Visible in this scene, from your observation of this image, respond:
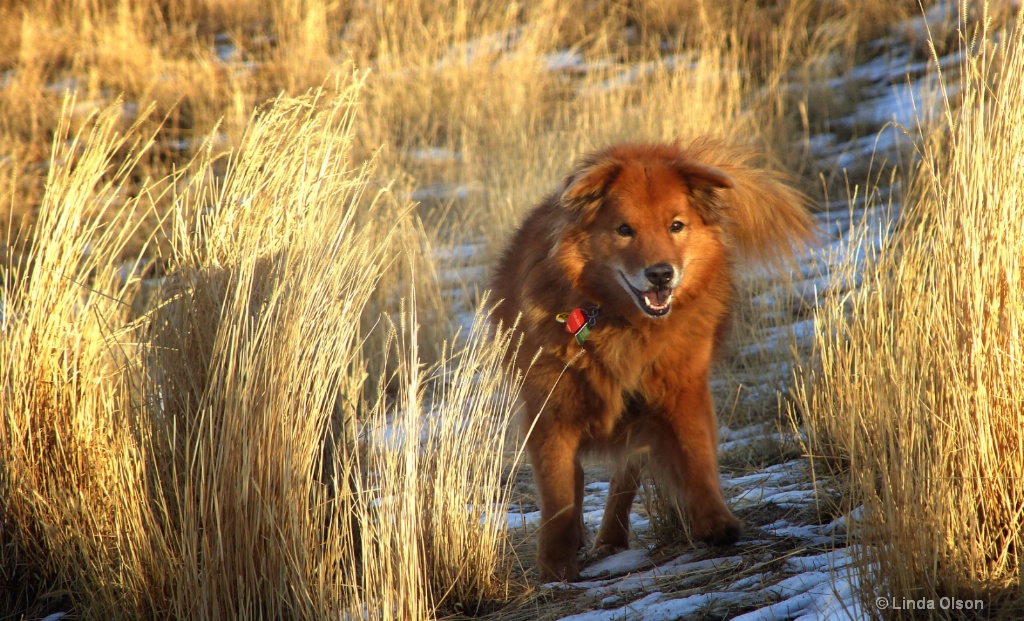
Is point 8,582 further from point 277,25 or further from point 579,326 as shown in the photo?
point 277,25

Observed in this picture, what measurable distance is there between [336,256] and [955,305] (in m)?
1.85

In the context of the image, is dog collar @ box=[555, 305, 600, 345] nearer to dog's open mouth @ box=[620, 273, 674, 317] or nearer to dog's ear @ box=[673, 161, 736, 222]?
dog's open mouth @ box=[620, 273, 674, 317]

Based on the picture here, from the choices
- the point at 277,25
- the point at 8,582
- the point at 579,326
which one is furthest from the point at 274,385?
the point at 277,25

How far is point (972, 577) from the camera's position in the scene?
2.12 metres

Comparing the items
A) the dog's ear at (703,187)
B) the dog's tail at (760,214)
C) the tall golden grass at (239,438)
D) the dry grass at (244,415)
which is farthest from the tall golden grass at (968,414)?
the dog's tail at (760,214)

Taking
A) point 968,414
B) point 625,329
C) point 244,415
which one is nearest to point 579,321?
point 625,329

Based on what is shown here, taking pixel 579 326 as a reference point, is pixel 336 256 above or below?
above

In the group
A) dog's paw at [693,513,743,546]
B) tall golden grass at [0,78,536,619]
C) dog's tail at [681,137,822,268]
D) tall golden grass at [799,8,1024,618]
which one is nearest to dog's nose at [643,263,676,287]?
dog's tail at [681,137,822,268]

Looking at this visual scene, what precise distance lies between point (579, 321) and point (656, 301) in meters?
0.30

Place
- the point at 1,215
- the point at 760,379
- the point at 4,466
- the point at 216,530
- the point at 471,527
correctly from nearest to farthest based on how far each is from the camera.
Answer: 1. the point at 216,530
2. the point at 471,527
3. the point at 4,466
4. the point at 760,379
5. the point at 1,215

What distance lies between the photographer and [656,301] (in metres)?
3.30

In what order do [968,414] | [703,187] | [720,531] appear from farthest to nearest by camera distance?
[703,187]
[720,531]
[968,414]

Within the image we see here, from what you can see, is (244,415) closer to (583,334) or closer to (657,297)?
(583,334)

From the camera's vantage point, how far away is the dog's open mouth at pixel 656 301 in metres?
3.27
